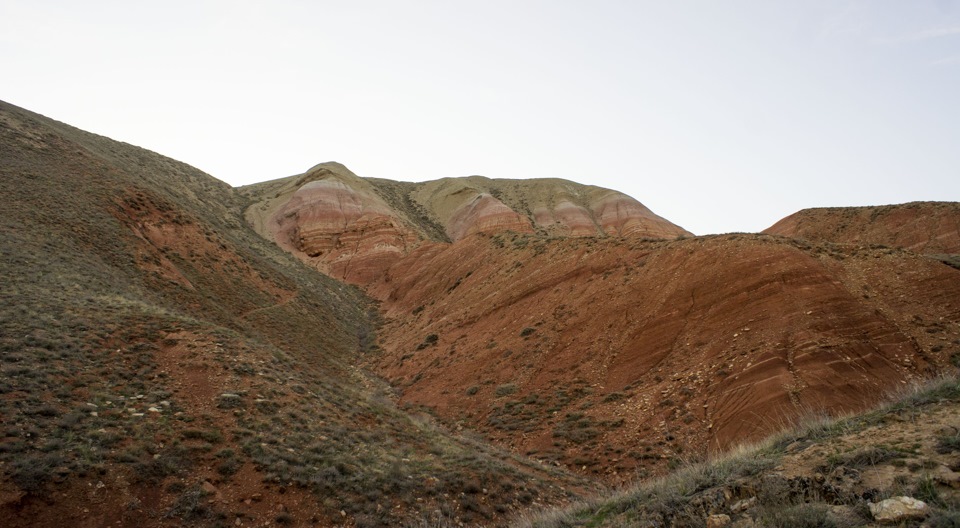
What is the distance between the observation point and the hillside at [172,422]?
7.98 m

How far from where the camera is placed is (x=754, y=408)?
506 inches

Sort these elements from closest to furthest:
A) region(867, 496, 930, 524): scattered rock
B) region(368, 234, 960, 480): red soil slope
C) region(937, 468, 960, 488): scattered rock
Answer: region(867, 496, 930, 524): scattered rock
region(937, 468, 960, 488): scattered rock
region(368, 234, 960, 480): red soil slope

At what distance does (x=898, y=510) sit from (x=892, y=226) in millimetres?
42440

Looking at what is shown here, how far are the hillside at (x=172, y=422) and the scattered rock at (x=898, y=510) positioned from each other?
657cm

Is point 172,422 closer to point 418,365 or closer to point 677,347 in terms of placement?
point 677,347

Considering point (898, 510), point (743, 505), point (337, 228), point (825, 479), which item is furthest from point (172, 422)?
point (337, 228)

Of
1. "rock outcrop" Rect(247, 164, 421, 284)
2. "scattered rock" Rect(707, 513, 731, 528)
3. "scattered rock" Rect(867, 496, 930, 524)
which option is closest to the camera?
"scattered rock" Rect(867, 496, 930, 524)

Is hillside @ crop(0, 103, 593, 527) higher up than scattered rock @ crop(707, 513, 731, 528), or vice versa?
scattered rock @ crop(707, 513, 731, 528)

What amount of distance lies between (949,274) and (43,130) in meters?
49.3

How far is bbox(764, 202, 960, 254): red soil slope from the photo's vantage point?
109 ft

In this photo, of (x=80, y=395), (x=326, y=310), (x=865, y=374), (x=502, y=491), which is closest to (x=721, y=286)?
(x=865, y=374)

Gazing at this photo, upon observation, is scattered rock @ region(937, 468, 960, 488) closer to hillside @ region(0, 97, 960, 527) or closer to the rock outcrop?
hillside @ region(0, 97, 960, 527)

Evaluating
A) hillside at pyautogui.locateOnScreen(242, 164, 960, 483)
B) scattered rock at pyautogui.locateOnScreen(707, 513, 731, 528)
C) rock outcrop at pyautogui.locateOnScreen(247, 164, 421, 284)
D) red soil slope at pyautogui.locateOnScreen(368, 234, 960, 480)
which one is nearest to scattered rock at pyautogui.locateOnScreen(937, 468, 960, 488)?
scattered rock at pyautogui.locateOnScreen(707, 513, 731, 528)

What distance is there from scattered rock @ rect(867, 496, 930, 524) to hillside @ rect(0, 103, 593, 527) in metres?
6.57
